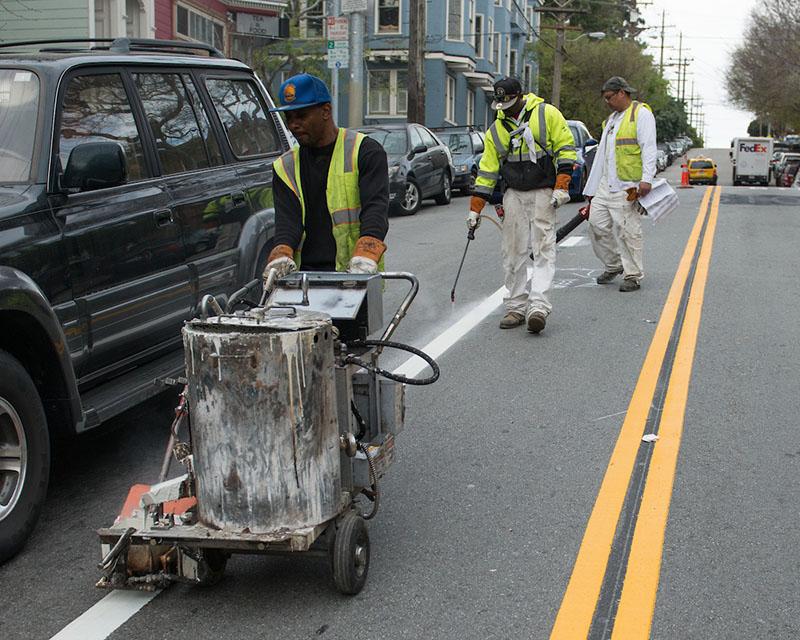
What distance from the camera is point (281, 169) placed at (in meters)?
5.31

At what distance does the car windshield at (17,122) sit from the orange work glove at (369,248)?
5.10 feet

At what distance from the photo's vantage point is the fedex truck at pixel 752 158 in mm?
59812

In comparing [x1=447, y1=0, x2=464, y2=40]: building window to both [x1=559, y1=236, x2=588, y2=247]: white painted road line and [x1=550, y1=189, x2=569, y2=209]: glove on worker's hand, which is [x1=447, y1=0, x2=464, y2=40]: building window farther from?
[x1=550, y1=189, x2=569, y2=209]: glove on worker's hand

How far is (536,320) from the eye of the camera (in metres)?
9.01

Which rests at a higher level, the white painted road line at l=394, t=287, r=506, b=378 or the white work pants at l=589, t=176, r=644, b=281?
the white work pants at l=589, t=176, r=644, b=281

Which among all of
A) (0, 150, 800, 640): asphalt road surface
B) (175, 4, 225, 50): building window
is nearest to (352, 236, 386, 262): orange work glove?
(0, 150, 800, 640): asphalt road surface

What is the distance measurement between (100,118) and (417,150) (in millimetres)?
15410

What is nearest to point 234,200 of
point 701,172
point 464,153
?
point 464,153

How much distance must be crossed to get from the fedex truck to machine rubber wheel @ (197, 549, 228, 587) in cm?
5932

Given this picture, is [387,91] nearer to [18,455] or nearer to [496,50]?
[496,50]

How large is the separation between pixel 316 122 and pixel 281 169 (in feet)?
1.24

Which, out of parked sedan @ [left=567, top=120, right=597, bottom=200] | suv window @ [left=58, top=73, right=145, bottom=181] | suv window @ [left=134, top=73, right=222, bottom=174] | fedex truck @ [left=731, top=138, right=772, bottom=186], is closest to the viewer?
suv window @ [left=58, top=73, right=145, bottom=181]

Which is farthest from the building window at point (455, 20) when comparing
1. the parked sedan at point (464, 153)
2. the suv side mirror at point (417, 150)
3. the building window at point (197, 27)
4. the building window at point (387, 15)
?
the suv side mirror at point (417, 150)

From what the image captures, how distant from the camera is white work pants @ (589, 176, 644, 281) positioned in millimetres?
11062
